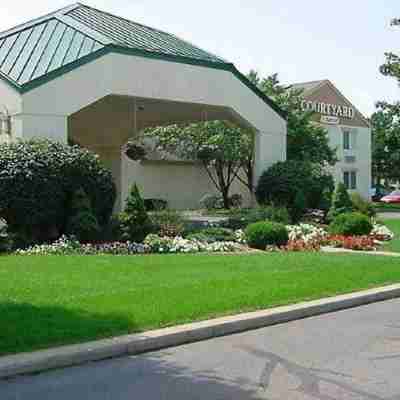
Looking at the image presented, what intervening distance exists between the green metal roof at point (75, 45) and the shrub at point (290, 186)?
2.72 metres

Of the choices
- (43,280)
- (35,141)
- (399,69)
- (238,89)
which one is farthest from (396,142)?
(43,280)

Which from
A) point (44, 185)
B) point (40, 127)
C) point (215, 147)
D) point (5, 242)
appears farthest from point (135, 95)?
point (215, 147)

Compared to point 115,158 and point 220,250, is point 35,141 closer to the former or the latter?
point 220,250

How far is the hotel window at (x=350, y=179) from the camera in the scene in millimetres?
52781

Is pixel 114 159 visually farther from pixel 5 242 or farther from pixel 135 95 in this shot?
pixel 5 242

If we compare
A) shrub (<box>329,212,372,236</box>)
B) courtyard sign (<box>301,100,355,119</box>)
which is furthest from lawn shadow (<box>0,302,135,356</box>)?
courtyard sign (<box>301,100,355,119</box>)

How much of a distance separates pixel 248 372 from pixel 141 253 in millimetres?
9544

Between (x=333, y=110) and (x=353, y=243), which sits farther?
(x=333, y=110)

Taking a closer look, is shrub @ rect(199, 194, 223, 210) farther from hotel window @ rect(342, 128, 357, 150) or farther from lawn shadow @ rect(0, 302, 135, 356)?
lawn shadow @ rect(0, 302, 135, 356)

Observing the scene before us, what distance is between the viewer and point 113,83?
66.1ft

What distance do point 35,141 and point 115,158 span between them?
11.9m

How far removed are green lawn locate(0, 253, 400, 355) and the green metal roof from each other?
22.9ft

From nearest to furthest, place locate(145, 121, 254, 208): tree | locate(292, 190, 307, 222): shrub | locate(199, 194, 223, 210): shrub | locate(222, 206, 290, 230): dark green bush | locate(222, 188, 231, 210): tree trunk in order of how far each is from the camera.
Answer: locate(222, 206, 290, 230): dark green bush < locate(292, 190, 307, 222): shrub < locate(145, 121, 254, 208): tree < locate(222, 188, 231, 210): tree trunk < locate(199, 194, 223, 210): shrub

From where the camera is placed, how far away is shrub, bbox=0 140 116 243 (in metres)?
16.0
